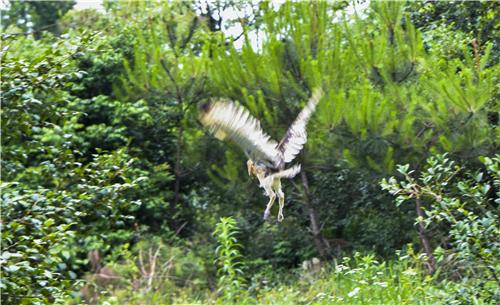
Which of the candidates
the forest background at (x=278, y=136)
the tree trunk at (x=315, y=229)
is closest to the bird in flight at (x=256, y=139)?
the forest background at (x=278, y=136)

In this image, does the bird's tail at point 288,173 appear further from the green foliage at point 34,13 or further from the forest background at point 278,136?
the green foliage at point 34,13

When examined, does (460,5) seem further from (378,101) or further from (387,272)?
(387,272)

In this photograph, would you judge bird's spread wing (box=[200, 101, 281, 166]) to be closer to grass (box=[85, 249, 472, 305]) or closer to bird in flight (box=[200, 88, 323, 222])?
bird in flight (box=[200, 88, 323, 222])

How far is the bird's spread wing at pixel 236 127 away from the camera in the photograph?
4.37 metres

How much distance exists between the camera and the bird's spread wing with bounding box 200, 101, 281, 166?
4.37 meters

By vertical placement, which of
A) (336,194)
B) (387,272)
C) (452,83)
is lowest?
(387,272)

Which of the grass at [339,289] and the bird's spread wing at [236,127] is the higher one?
the bird's spread wing at [236,127]

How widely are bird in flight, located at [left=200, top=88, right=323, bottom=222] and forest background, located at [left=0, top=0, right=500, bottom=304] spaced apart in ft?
3.19

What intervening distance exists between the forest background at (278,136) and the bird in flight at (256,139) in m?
Answer: 0.97

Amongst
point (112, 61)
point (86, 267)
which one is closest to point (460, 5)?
point (112, 61)

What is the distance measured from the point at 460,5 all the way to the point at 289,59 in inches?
78.4

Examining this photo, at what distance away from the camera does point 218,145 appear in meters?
10.2

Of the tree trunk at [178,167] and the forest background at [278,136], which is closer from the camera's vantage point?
the forest background at [278,136]

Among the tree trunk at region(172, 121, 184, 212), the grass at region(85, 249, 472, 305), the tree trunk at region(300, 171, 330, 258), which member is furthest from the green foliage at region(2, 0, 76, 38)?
the grass at region(85, 249, 472, 305)
